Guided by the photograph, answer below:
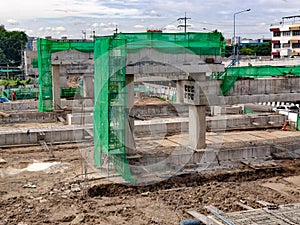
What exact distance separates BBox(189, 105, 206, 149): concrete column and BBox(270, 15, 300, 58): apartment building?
1418 inches

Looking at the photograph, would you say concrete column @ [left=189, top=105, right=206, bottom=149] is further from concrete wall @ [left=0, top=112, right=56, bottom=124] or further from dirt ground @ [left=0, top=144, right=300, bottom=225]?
concrete wall @ [left=0, top=112, right=56, bottom=124]

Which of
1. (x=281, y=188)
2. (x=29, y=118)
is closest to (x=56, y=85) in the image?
(x=29, y=118)

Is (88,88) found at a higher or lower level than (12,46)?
lower

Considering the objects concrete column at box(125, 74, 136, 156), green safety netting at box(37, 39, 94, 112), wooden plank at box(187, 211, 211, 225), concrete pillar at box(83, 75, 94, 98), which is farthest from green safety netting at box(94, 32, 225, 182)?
concrete pillar at box(83, 75, 94, 98)

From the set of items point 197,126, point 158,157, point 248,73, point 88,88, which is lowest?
point 158,157

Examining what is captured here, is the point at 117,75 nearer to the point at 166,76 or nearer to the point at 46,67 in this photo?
the point at 166,76

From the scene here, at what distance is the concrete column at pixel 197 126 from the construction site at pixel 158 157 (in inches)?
1.7

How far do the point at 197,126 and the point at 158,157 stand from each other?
2.18 meters

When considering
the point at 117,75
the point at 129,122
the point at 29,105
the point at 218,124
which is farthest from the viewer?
the point at 29,105

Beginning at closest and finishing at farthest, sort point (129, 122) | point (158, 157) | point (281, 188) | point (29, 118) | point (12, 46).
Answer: point (281, 188), point (129, 122), point (158, 157), point (29, 118), point (12, 46)

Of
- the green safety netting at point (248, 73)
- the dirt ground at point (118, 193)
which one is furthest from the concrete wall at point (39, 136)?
the green safety netting at point (248, 73)

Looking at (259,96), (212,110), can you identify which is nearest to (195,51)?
(259,96)

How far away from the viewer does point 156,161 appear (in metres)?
16.9

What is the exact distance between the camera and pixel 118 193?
14.1 meters
